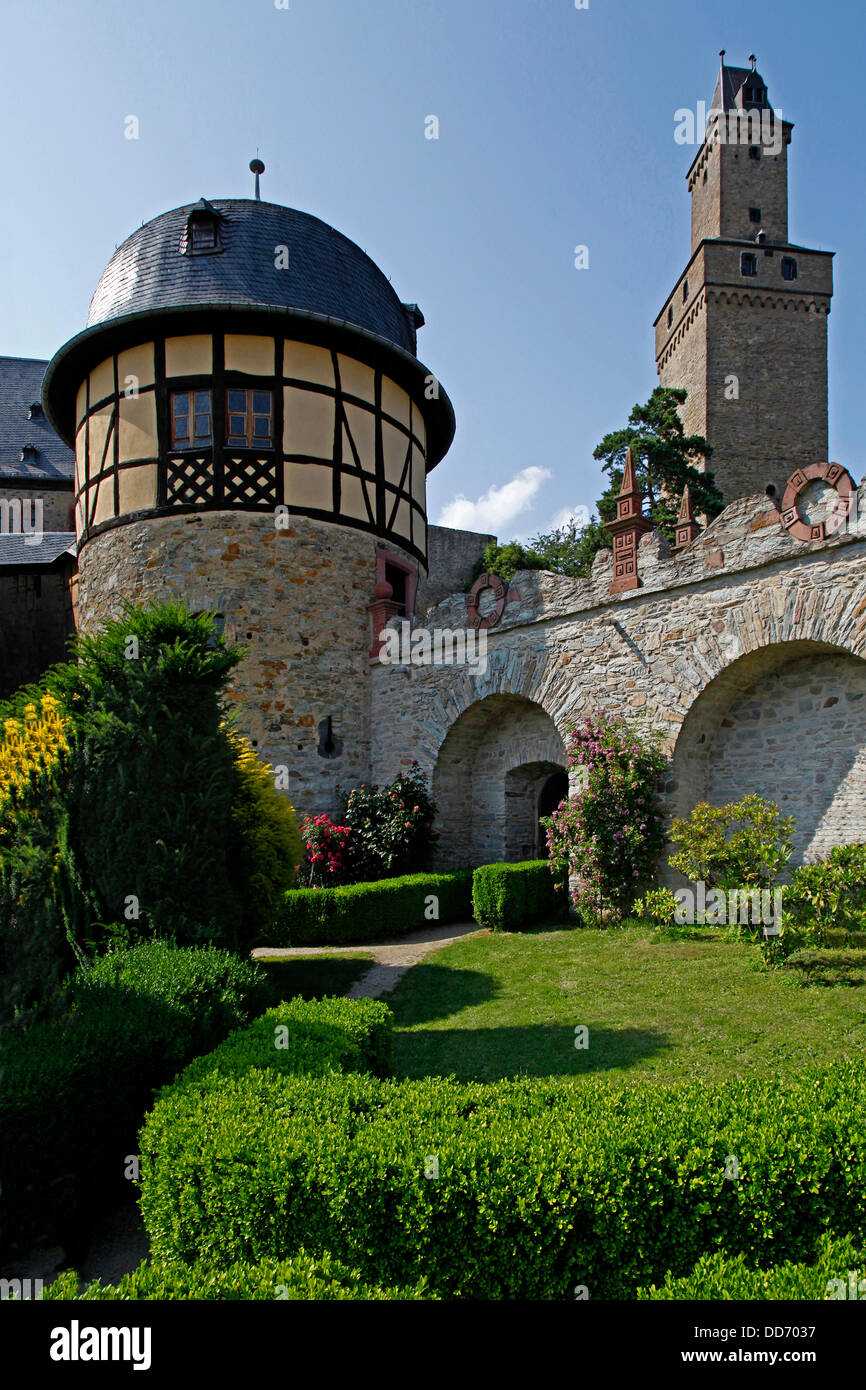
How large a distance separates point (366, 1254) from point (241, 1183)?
1.78 ft

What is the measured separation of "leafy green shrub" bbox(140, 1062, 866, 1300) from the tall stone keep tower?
104ft

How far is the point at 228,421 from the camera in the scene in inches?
513

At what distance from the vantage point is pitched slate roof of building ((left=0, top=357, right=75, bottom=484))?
22.9 meters

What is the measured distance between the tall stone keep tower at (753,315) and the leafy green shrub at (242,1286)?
32.6 meters

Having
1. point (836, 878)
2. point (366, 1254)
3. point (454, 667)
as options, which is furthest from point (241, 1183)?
point (454, 667)

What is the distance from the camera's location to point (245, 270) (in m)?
13.4

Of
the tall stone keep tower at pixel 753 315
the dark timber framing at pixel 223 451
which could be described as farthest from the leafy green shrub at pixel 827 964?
the tall stone keep tower at pixel 753 315

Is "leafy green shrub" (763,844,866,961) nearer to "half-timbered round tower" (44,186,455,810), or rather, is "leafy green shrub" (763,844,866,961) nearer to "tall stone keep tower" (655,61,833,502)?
"half-timbered round tower" (44,186,455,810)

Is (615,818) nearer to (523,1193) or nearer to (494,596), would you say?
(494,596)

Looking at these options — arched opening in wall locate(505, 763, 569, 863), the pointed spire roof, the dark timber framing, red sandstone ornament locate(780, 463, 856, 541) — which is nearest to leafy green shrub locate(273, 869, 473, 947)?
arched opening in wall locate(505, 763, 569, 863)

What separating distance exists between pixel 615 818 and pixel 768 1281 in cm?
705

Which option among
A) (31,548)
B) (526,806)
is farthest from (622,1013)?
(31,548)

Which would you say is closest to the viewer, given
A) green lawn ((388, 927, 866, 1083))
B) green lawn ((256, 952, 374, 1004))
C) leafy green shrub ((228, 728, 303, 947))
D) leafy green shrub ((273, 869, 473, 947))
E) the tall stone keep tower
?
green lawn ((388, 927, 866, 1083))

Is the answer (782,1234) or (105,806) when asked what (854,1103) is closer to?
(782,1234)
